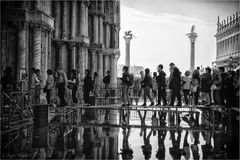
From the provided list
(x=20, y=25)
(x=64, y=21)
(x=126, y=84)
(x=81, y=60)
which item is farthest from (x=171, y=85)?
(x=64, y=21)

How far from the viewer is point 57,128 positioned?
10352mm

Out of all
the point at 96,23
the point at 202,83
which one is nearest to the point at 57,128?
the point at 202,83

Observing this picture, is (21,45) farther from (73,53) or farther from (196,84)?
(196,84)

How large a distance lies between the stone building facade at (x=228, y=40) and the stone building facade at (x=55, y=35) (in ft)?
117

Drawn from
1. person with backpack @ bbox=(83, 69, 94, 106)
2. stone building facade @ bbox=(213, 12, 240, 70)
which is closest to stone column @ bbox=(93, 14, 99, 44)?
person with backpack @ bbox=(83, 69, 94, 106)

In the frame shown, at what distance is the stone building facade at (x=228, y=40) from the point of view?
196ft

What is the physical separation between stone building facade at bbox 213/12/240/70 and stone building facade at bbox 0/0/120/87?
35778mm

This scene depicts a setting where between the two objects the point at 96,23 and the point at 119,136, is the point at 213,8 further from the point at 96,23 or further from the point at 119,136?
the point at 119,136

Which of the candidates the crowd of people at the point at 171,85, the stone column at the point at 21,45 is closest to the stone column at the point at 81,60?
the crowd of people at the point at 171,85

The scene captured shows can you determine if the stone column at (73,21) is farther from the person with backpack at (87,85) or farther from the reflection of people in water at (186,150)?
the reflection of people in water at (186,150)

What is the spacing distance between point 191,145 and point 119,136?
2277mm

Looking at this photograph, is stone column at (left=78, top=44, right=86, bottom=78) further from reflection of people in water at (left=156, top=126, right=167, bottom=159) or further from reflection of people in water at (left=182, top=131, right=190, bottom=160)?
reflection of people in water at (left=182, top=131, right=190, bottom=160)

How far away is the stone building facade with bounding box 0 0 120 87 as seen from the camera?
1243 cm

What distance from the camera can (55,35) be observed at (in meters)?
17.7
